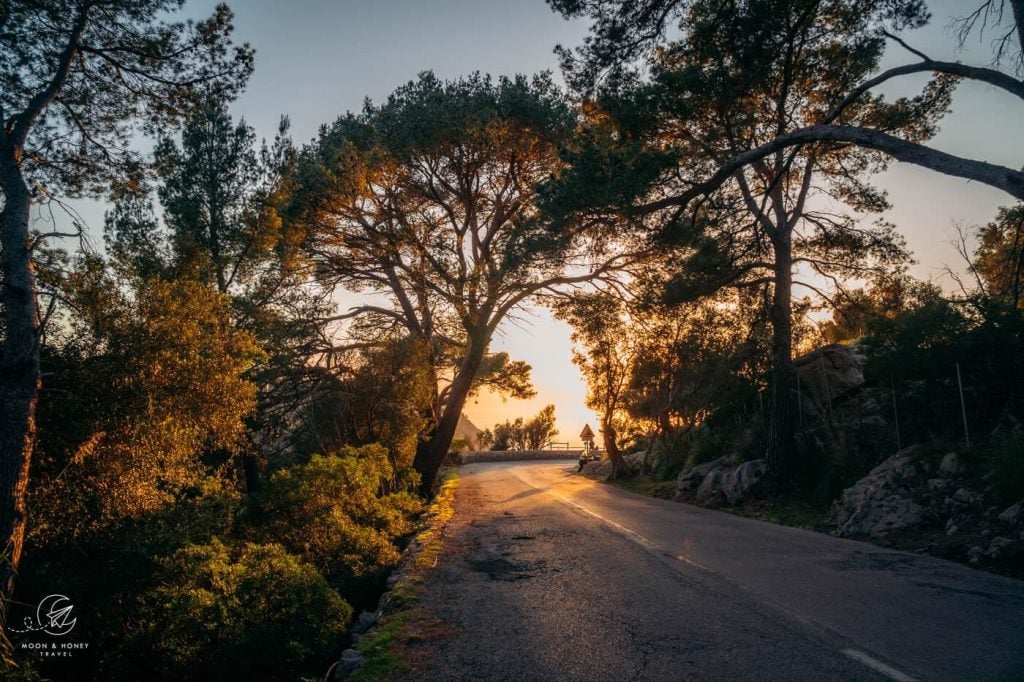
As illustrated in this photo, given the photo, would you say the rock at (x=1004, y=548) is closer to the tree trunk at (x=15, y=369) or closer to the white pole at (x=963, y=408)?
the white pole at (x=963, y=408)

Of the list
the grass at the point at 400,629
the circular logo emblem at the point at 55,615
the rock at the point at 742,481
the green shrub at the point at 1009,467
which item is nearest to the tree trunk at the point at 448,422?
the rock at the point at 742,481

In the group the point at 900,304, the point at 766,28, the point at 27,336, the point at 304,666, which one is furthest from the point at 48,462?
the point at 900,304

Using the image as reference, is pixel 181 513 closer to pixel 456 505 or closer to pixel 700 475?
pixel 456 505

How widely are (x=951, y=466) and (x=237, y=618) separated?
11469 mm

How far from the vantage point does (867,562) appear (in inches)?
303

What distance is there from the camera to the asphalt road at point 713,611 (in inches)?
165

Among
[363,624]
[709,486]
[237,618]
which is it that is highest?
[709,486]

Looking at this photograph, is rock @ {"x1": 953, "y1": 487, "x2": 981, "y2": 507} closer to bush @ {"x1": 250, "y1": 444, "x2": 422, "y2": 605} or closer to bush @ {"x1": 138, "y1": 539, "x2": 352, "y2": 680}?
bush @ {"x1": 250, "y1": 444, "x2": 422, "y2": 605}

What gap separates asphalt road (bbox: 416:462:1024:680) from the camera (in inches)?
165

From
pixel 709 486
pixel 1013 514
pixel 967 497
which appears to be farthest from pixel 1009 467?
pixel 709 486

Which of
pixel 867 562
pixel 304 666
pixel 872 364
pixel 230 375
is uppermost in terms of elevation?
pixel 872 364

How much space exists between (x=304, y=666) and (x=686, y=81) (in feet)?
42.0

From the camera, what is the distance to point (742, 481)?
15383 millimetres

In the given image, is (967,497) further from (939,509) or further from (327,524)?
(327,524)
